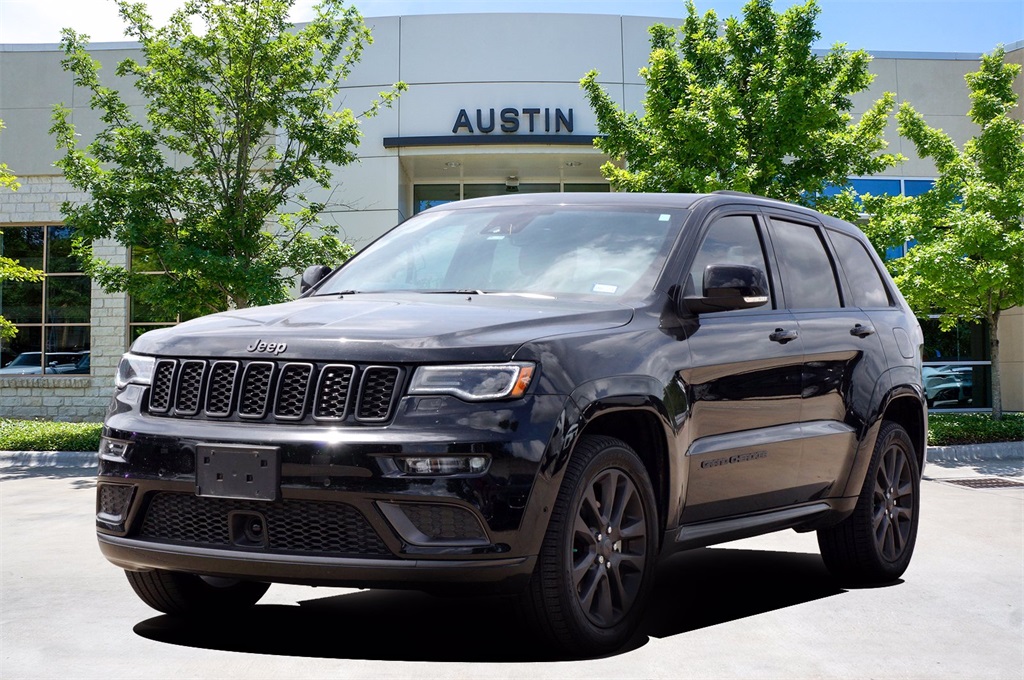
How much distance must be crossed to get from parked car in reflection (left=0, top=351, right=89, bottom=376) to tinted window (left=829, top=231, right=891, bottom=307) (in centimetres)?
2145

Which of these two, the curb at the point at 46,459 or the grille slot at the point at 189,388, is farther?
the curb at the point at 46,459

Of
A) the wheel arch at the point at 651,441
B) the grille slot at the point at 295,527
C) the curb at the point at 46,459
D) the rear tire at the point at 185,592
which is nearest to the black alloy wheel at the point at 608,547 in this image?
the wheel arch at the point at 651,441

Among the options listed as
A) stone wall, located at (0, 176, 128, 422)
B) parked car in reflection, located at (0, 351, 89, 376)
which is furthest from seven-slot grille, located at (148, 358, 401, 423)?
parked car in reflection, located at (0, 351, 89, 376)

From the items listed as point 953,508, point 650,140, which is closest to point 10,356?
point 650,140

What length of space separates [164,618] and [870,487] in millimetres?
3903

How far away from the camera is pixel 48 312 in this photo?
26.1 meters

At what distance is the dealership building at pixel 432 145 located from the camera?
2444 centimetres

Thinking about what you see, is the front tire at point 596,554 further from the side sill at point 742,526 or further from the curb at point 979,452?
the curb at point 979,452

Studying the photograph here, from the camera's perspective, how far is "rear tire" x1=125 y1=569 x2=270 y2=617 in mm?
5395

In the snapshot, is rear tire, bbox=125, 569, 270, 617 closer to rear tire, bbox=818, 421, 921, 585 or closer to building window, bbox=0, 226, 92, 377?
rear tire, bbox=818, 421, 921, 585

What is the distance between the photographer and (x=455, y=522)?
433 cm

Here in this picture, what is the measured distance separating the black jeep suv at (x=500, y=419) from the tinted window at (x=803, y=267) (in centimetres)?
5

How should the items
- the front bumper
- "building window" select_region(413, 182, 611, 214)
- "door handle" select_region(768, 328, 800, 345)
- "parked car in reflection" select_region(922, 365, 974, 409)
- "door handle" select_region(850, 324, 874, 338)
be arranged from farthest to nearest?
"building window" select_region(413, 182, 611, 214)
"parked car in reflection" select_region(922, 365, 974, 409)
"door handle" select_region(850, 324, 874, 338)
"door handle" select_region(768, 328, 800, 345)
the front bumper

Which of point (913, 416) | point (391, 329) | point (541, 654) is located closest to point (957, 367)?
point (913, 416)
